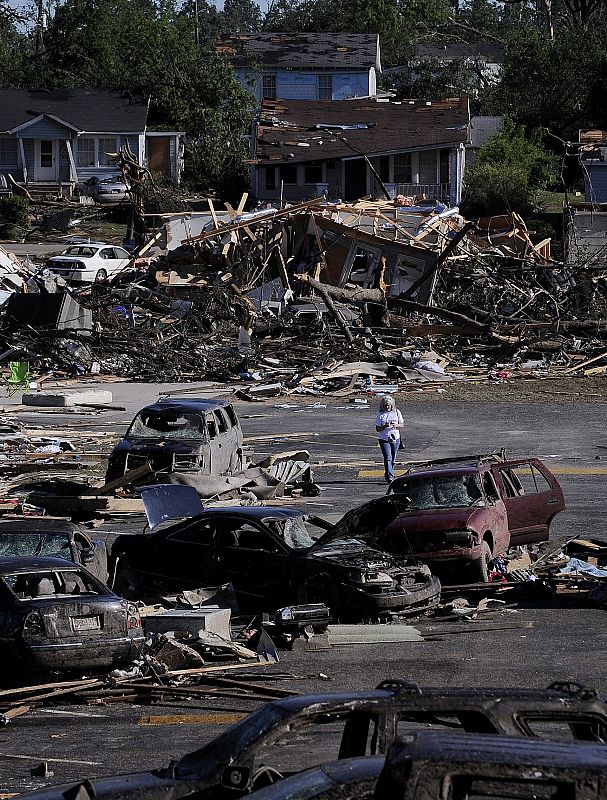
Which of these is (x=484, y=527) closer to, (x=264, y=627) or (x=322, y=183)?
(x=264, y=627)

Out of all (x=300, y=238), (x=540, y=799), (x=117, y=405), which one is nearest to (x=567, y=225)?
(x=300, y=238)

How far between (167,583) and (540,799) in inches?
406

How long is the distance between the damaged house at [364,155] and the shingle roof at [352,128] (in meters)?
0.05

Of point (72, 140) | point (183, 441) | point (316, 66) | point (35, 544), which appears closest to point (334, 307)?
point (183, 441)

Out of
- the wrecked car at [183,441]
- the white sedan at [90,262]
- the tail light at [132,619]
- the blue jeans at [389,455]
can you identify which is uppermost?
the tail light at [132,619]

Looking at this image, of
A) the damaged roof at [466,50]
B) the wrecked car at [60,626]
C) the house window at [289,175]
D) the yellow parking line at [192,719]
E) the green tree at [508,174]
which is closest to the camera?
the yellow parking line at [192,719]

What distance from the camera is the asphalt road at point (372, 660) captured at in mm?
9078

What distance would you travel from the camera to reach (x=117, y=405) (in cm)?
3019

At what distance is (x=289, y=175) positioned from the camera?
205ft

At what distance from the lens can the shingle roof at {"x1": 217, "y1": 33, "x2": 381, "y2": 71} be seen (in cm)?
7756

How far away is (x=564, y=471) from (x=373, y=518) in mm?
8054

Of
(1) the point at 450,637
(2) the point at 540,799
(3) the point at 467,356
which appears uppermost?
(2) the point at 540,799

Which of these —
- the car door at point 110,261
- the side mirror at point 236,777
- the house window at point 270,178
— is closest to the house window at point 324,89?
the house window at point 270,178

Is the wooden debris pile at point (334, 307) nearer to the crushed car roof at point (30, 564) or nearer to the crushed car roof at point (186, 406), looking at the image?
the crushed car roof at point (186, 406)
